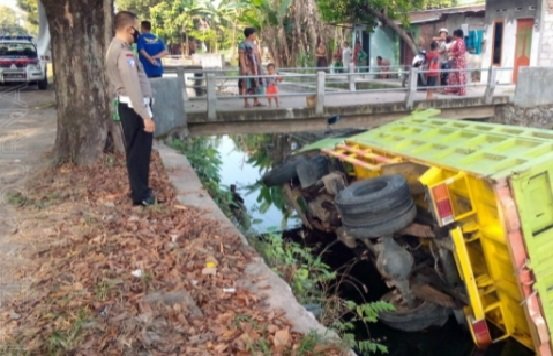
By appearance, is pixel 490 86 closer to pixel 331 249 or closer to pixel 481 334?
pixel 331 249

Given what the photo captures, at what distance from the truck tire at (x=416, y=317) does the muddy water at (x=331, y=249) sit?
9 centimetres

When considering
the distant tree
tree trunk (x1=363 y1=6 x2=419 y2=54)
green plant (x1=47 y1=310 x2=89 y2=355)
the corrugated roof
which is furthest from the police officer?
the distant tree

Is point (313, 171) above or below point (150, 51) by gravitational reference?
below

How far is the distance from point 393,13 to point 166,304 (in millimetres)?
17178

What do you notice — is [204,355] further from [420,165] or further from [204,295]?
[420,165]

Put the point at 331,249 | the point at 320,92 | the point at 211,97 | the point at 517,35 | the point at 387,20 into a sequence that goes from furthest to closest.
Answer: the point at 387,20 → the point at 517,35 → the point at 320,92 → the point at 211,97 → the point at 331,249

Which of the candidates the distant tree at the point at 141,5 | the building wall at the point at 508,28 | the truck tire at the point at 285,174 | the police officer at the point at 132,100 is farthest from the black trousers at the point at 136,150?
the distant tree at the point at 141,5

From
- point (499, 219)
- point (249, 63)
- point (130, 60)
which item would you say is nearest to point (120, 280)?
point (130, 60)

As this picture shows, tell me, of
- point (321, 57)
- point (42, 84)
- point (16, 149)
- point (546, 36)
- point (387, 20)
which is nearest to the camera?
point (16, 149)

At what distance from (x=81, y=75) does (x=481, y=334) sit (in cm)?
553

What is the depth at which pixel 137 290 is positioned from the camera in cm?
363

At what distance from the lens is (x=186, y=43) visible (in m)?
40.2

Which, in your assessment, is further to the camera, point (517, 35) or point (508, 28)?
point (508, 28)

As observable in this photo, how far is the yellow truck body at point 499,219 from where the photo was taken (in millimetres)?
5484
